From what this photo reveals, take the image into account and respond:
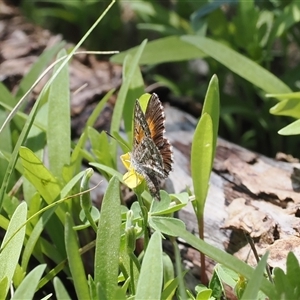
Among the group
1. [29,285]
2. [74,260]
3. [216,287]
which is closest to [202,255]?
[216,287]

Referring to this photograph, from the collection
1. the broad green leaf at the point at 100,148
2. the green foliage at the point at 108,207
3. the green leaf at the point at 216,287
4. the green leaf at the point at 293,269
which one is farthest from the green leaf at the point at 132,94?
the green leaf at the point at 293,269

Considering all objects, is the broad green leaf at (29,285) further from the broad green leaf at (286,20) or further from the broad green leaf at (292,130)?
the broad green leaf at (286,20)

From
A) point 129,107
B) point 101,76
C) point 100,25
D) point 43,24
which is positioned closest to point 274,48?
point 100,25

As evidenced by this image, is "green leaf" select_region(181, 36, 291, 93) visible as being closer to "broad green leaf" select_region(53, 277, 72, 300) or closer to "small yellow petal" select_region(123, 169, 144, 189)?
"small yellow petal" select_region(123, 169, 144, 189)

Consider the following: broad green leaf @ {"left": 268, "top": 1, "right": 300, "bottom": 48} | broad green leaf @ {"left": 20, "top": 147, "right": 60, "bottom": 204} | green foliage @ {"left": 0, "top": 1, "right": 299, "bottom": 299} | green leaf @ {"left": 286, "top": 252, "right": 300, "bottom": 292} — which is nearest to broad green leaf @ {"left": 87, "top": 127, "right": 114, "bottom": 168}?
green foliage @ {"left": 0, "top": 1, "right": 299, "bottom": 299}

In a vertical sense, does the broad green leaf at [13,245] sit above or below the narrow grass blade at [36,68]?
below

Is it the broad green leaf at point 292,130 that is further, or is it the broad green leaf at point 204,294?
the broad green leaf at point 292,130

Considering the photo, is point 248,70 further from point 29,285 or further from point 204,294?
point 29,285
